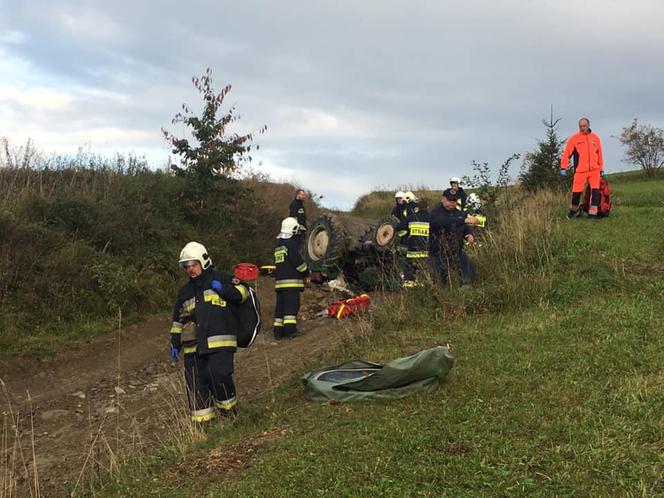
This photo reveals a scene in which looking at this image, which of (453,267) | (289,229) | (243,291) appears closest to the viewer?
(243,291)

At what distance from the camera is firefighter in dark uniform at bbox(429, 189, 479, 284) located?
9070 millimetres

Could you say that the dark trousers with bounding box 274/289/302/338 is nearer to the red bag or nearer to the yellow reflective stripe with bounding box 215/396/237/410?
the red bag

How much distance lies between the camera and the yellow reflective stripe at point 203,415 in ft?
18.4

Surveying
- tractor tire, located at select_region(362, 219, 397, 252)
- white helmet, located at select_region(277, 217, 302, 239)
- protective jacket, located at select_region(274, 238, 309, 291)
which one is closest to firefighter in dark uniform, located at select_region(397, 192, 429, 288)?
tractor tire, located at select_region(362, 219, 397, 252)

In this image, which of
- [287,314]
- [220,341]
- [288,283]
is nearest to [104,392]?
[220,341]

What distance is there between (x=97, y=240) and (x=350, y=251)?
5.09 meters

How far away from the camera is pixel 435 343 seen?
6.55 m

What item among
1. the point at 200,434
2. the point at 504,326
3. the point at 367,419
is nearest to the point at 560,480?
the point at 367,419

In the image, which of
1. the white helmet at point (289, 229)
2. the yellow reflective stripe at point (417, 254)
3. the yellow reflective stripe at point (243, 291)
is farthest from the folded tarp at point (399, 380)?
the yellow reflective stripe at point (417, 254)

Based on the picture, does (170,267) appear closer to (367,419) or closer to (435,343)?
(435,343)

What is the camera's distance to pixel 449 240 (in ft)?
30.0

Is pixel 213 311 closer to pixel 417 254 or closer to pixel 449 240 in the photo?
pixel 449 240

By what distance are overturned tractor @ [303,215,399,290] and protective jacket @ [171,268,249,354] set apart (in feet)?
18.7

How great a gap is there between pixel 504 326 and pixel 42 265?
7.52 m
